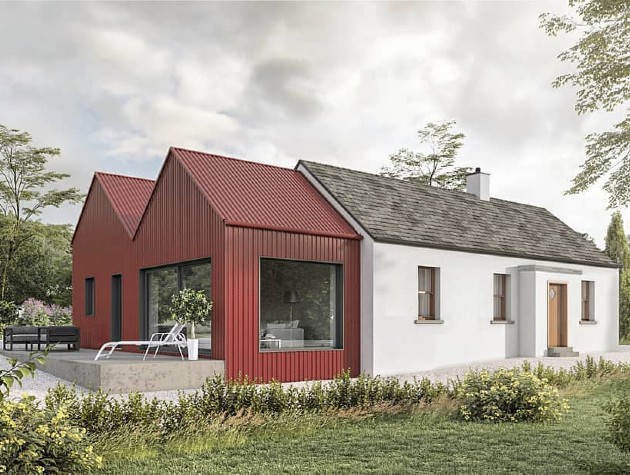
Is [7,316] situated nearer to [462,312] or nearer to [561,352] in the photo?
[462,312]

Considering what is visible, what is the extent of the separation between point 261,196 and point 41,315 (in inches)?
444

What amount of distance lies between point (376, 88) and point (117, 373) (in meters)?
12.5

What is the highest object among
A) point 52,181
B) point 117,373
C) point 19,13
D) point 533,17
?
point 19,13

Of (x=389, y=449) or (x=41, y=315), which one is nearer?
(x=389, y=449)

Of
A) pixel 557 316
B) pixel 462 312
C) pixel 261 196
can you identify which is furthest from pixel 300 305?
pixel 557 316

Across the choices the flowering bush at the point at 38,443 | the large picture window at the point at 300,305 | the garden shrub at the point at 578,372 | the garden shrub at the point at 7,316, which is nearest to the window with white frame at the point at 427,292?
the large picture window at the point at 300,305

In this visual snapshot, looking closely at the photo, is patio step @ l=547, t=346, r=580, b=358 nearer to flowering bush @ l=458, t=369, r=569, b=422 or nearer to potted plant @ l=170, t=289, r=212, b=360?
flowering bush @ l=458, t=369, r=569, b=422

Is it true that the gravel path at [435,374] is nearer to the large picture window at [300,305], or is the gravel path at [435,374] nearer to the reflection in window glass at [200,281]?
the large picture window at [300,305]

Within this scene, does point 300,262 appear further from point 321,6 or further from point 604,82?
point 604,82

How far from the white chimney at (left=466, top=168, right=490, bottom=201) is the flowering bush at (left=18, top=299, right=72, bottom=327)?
15.1 metres

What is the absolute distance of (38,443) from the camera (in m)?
5.99

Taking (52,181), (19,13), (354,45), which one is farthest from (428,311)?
(52,181)

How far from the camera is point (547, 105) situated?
2159 cm

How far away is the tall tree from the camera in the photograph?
3447cm
